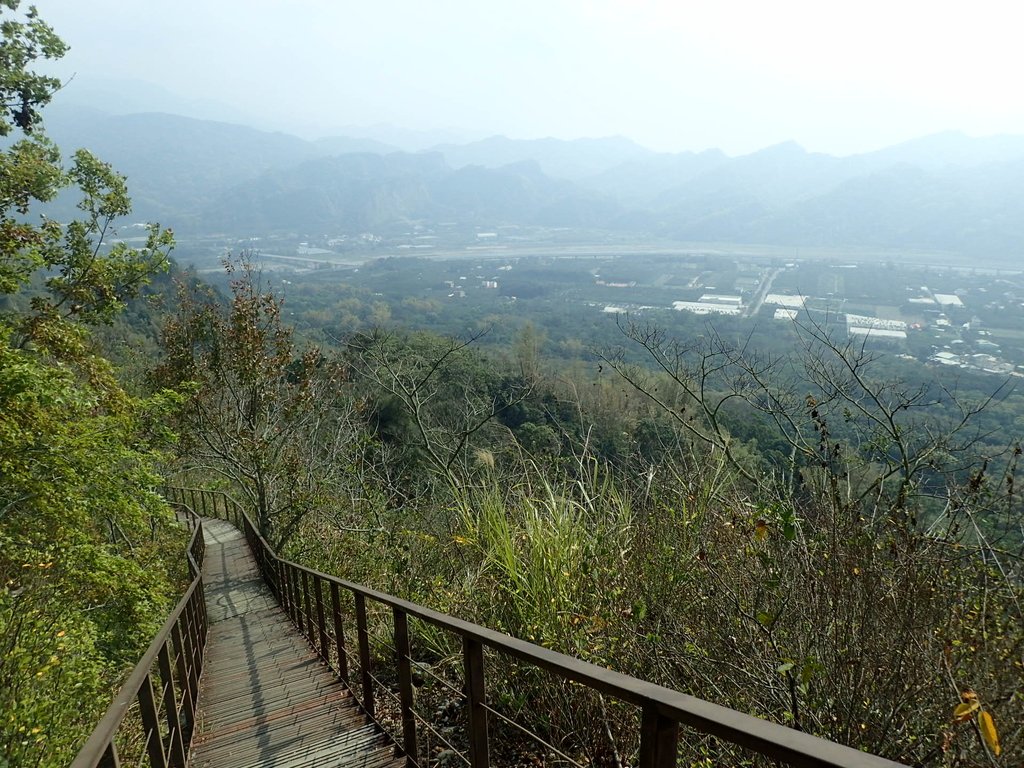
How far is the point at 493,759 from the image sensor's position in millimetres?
3000

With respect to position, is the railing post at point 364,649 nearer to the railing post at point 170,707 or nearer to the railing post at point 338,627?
the railing post at point 338,627

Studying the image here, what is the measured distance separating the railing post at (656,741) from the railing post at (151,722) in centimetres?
186

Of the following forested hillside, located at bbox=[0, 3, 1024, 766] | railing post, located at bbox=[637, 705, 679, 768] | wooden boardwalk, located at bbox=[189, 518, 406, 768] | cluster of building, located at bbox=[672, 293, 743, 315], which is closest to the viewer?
railing post, located at bbox=[637, 705, 679, 768]

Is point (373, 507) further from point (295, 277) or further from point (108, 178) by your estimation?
point (295, 277)

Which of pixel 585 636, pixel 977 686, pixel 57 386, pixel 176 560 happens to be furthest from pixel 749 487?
pixel 176 560

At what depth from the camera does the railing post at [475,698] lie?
194 cm

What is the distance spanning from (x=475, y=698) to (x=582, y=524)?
1.98 meters

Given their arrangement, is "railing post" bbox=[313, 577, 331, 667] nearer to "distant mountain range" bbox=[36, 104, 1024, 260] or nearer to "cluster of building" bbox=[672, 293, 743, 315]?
"cluster of building" bbox=[672, 293, 743, 315]

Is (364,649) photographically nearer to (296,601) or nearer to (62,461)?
(296,601)

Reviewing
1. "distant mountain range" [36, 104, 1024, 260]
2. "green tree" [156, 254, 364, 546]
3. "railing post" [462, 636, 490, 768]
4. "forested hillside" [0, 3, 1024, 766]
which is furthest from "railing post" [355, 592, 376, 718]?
"distant mountain range" [36, 104, 1024, 260]

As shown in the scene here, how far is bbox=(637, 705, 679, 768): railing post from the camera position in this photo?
106 centimetres

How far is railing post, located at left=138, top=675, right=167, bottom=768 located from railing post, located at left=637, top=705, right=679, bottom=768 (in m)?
1.86

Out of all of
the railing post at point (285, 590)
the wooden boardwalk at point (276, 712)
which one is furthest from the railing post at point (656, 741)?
the railing post at point (285, 590)

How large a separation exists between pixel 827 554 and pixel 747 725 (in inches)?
69.1
